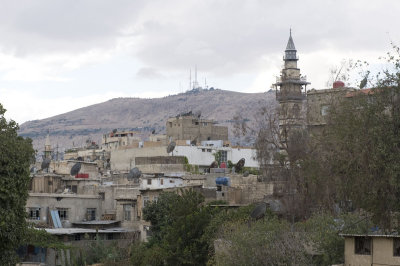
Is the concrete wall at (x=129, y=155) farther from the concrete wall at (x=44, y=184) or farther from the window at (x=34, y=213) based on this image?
the window at (x=34, y=213)

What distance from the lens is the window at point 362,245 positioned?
26188 millimetres

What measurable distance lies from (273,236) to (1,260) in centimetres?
1082

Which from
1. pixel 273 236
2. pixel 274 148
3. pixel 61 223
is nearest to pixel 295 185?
pixel 274 148

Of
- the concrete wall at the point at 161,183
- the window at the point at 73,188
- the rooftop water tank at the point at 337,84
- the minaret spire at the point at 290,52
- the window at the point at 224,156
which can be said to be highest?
the minaret spire at the point at 290,52

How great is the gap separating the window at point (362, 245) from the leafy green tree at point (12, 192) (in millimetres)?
13224

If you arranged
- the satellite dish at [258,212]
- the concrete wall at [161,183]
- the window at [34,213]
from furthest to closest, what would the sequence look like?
1. the concrete wall at [161,183]
2. the window at [34,213]
3. the satellite dish at [258,212]

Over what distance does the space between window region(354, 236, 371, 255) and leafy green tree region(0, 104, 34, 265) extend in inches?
521

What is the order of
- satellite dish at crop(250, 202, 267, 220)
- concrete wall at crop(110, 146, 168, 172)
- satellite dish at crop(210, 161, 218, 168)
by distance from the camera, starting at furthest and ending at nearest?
concrete wall at crop(110, 146, 168, 172), satellite dish at crop(210, 161, 218, 168), satellite dish at crop(250, 202, 267, 220)

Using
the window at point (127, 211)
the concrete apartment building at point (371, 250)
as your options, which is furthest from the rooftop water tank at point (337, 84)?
the concrete apartment building at point (371, 250)

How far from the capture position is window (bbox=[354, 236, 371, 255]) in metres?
26.2

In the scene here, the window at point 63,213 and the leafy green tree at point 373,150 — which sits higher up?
the leafy green tree at point 373,150

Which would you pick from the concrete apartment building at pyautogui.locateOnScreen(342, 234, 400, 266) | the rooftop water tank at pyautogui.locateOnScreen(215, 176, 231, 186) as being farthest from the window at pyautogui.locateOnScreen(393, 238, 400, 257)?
the rooftop water tank at pyautogui.locateOnScreen(215, 176, 231, 186)

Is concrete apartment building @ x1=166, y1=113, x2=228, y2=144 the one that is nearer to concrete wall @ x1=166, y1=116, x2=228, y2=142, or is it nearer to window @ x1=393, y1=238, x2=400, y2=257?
concrete wall @ x1=166, y1=116, x2=228, y2=142

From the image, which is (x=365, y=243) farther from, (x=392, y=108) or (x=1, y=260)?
(x=1, y=260)
